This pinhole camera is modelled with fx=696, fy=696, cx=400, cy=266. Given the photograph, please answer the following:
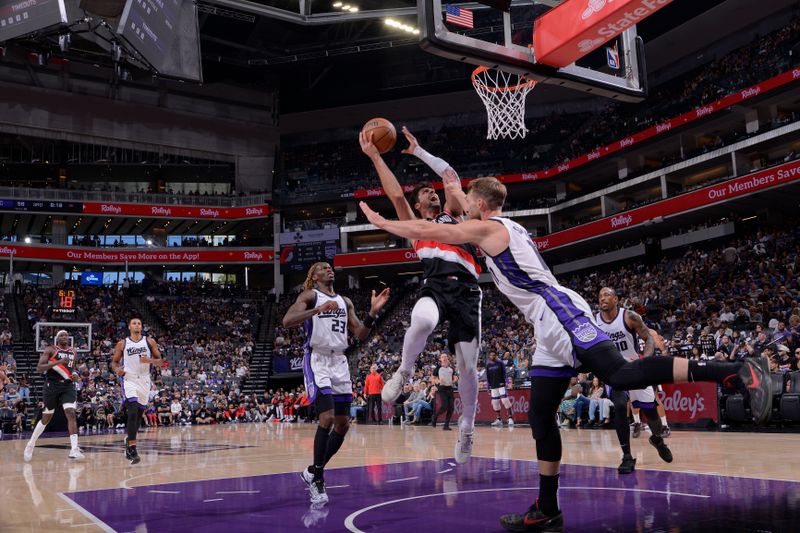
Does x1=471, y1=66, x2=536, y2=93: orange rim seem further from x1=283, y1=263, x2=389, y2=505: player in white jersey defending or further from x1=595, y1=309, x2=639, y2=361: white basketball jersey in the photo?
x1=283, y1=263, x2=389, y2=505: player in white jersey defending

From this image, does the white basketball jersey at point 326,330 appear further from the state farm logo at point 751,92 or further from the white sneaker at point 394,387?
the state farm logo at point 751,92

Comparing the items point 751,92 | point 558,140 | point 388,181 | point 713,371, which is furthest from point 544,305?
point 558,140

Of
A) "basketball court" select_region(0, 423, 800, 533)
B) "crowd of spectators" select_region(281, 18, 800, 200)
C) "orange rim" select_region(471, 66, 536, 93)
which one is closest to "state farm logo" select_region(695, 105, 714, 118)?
"crowd of spectators" select_region(281, 18, 800, 200)

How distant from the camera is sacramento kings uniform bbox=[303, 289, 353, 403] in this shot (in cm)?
666

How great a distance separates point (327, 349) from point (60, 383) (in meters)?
7.57

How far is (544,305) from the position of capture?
4.73 metres

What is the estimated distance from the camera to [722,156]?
30.9m

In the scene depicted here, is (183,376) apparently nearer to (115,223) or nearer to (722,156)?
(115,223)

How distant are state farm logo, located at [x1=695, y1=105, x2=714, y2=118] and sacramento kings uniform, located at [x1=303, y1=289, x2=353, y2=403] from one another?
29.0m

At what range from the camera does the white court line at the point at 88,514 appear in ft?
16.4

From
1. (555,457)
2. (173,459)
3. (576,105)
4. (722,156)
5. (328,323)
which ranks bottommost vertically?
(173,459)

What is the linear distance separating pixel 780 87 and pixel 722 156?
3882 millimetres

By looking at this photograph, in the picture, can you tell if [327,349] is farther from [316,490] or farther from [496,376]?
[496,376]

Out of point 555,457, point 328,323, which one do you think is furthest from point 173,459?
point 555,457
